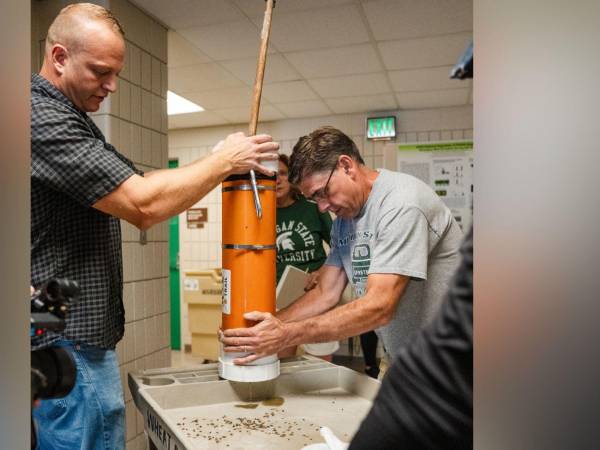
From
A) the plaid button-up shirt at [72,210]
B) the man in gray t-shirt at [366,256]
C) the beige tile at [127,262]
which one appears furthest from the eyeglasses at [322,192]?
the beige tile at [127,262]

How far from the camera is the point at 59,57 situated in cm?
117

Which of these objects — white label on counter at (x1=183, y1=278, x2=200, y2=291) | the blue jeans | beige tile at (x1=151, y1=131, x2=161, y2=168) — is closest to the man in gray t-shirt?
the blue jeans

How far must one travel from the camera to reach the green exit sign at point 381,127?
184 inches

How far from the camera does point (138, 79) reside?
8.71 feet

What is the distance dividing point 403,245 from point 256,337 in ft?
1.57

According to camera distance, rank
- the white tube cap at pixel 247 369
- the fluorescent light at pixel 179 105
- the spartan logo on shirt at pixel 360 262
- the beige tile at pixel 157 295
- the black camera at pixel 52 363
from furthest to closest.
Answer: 1. the fluorescent light at pixel 179 105
2. the beige tile at pixel 157 295
3. the spartan logo on shirt at pixel 360 262
4. the white tube cap at pixel 247 369
5. the black camera at pixel 52 363

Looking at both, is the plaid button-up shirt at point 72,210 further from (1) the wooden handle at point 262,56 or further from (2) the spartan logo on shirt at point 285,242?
(2) the spartan logo on shirt at point 285,242

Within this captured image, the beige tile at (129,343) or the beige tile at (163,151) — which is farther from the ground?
the beige tile at (163,151)

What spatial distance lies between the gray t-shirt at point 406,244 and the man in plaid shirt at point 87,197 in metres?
0.42

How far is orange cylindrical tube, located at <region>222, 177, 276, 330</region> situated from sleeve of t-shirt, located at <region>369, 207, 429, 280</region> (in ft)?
1.07

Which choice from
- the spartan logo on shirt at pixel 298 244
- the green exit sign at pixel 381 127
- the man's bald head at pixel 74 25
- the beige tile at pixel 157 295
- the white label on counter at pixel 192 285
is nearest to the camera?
the man's bald head at pixel 74 25

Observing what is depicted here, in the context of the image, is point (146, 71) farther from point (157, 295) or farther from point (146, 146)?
point (157, 295)

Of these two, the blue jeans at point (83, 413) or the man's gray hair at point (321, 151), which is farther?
the man's gray hair at point (321, 151)

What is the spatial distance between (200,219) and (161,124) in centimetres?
254
